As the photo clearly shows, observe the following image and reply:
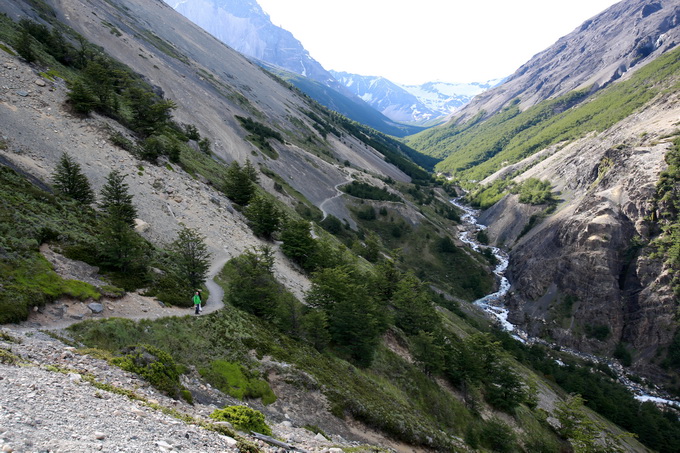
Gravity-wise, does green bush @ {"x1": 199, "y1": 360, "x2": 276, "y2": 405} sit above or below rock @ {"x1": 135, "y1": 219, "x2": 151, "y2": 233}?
above

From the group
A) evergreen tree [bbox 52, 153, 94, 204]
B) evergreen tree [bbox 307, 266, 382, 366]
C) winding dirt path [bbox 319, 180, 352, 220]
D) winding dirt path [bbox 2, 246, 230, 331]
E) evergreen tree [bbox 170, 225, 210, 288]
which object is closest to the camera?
winding dirt path [bbox 2, 246, 230, 331]

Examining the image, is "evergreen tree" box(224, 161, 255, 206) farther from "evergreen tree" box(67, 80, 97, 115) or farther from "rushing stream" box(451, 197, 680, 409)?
"rushing stream" box(451, 197, 680, 409)

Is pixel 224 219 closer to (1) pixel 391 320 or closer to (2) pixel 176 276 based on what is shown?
(2) pixel 176 276

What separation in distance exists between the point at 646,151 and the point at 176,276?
400ft

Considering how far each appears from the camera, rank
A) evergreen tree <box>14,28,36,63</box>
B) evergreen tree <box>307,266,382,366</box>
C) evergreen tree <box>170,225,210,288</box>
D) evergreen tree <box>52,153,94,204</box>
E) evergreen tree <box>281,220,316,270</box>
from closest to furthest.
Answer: evergreen tree <box>170,225,210,288</box>
evergreen tree <box>52,153,94,204</box>
evergreen tree <box>307,266,382,366</box>
evergreen tree <box>14,28,36,63</box>
evergreen tree <box>281,220,316,270</box>

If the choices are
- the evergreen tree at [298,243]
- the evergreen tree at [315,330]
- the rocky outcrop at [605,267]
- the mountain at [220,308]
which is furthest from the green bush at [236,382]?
the rocky outcrop at [605,267]

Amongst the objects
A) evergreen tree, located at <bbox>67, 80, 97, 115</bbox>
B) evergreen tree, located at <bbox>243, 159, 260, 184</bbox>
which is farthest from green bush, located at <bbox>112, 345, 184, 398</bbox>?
evergreen tree, located at <bbox>243, 159, 260, 184</bbox>

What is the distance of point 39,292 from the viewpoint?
15.6 metres

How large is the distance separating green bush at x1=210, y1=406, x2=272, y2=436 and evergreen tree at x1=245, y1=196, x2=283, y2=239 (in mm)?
32287

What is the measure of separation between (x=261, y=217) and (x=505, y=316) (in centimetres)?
7502

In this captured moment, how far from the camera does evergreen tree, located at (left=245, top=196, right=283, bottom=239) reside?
43.4m

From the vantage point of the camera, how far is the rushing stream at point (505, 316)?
6694 centimetres

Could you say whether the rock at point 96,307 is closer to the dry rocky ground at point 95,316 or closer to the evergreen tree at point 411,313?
the dry rocky ground at point 95,316

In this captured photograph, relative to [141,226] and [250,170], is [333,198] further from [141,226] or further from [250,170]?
[141,226]
